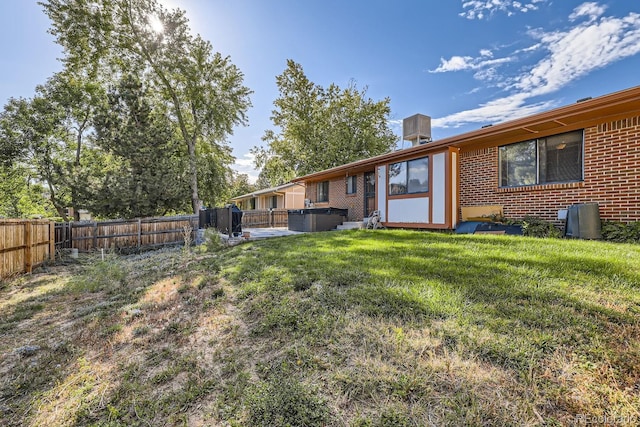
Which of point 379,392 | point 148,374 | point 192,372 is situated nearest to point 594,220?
point 379,392

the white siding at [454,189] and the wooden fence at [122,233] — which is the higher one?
the white siding at [454,189]

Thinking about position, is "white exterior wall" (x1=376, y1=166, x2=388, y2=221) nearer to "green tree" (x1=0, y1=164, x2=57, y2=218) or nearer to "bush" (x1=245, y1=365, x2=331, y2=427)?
"bush" (x1=245, y1=365, x2=331, y2=427)

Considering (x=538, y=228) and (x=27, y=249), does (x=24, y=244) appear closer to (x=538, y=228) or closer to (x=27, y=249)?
(x=27, y=249)

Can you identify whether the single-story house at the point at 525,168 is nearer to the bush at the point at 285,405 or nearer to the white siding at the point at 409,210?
the white siding at the point at 409,210

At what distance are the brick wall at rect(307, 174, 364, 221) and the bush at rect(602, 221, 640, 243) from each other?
7.58m

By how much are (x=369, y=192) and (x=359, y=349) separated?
996cm

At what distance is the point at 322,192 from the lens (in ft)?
50.3

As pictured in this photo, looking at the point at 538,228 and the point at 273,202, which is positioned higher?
the point at 273,202

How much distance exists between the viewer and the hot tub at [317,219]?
37.3 feet

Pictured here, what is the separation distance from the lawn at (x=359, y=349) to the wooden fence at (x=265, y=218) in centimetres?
1550

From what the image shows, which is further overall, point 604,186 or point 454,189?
point 454,189

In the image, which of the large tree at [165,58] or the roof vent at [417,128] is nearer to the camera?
the roof vent at [417,128]

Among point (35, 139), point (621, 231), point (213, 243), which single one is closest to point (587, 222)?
point (621, 231)

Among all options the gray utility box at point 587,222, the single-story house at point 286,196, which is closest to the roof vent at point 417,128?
the gray utility box at point 587,222
